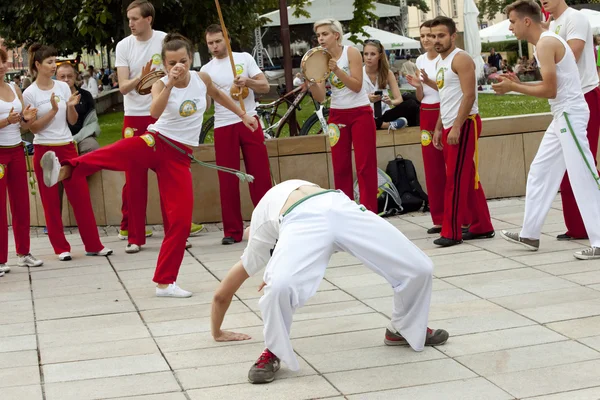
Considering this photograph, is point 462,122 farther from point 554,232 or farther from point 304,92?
Answer: point 304,92

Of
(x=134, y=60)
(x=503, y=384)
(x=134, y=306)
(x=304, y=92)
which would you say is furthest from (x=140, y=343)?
(x=304, y=92)

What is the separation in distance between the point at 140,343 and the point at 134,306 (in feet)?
3.66

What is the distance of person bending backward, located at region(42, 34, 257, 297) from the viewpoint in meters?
7.33

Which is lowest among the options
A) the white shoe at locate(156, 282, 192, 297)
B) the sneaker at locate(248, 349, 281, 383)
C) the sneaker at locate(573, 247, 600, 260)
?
the sneaker at locate(573, 247, 600, 260)

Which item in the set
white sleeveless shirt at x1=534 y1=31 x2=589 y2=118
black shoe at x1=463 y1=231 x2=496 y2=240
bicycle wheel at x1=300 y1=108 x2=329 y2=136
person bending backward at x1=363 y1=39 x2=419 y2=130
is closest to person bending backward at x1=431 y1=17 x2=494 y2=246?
black shoe at x1=463 y1=231 x2=496 y2=240

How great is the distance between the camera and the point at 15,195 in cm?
891

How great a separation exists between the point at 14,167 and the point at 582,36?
489 centimetres

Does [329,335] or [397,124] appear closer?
[329,335]

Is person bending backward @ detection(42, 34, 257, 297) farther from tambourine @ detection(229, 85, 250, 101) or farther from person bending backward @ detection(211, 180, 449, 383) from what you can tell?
person bending backward @ detection(211, 180, 449, 383)

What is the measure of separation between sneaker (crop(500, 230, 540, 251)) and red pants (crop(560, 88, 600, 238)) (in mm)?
565

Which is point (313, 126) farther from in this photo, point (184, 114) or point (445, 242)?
point (184, 114)

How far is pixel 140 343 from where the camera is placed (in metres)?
6.08

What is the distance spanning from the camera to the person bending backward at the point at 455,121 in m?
8.51

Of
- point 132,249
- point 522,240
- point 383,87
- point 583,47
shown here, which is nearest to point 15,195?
point 132,249
